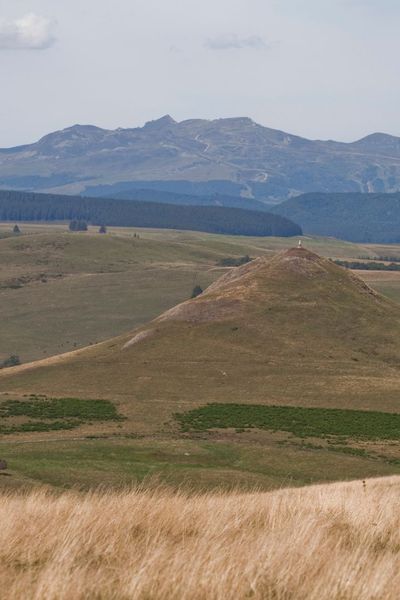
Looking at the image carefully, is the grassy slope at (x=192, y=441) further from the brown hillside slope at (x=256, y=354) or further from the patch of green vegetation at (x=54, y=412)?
the patch of green vegetation at (x=54, y=412)

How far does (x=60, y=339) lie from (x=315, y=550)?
6756 inches

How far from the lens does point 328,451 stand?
65375 mm

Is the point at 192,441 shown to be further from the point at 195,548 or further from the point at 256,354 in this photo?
the point at 195,548

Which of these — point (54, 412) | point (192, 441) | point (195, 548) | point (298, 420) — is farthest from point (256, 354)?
point (195, 548)

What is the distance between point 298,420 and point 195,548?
6661cm

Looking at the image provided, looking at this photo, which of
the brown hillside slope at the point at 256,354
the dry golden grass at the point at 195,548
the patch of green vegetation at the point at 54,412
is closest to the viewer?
the dry golden grass at the point at 195,548

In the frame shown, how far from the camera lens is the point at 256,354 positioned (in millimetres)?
103750

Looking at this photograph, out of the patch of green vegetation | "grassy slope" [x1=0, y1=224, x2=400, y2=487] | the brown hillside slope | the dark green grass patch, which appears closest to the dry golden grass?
"grassy slope" [x1=0, y1=224, x2=400, y2=487]

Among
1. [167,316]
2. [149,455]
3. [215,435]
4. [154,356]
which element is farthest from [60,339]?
[149,455]

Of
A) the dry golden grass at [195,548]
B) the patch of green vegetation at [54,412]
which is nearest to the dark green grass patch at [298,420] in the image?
the patch of green vegetation at [54,412]

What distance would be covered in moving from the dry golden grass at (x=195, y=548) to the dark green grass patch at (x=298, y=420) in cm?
5764

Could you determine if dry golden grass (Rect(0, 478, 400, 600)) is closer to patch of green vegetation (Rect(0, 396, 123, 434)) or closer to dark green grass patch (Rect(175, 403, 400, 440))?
dark green grass patch (Rect(175, 403, 400, 440))

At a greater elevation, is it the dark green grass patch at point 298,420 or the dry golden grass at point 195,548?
the dry golden grass at point 195,548

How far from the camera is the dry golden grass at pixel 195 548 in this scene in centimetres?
1019
